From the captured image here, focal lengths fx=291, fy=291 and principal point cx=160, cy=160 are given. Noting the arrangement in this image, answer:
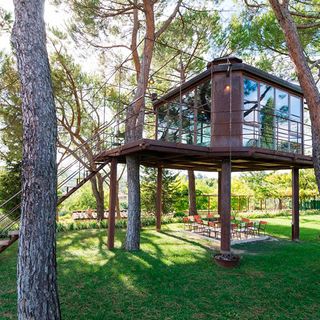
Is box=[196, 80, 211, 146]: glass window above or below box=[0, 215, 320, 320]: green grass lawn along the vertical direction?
above

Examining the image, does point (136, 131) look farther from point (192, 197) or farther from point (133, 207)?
point (192, 197)

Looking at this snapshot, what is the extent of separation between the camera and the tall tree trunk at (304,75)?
633 cm

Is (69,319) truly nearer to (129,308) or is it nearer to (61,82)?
(129,308)

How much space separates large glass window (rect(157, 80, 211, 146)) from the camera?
11.2 metres

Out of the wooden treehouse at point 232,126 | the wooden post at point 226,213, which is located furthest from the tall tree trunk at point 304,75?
the wooden post at point 226,213

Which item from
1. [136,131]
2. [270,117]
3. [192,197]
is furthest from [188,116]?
[192,197]

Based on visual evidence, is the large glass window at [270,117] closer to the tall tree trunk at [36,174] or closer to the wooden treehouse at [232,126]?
the wooden treehouse at [232,126]

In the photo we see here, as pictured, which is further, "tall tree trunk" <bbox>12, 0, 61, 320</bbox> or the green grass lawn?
the green grass lawn

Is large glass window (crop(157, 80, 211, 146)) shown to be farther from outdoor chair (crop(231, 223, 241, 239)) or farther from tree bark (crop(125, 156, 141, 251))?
outdoor chair (crop(231, 223, 241, 239))

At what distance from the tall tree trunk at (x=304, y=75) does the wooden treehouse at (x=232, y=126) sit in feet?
7.77

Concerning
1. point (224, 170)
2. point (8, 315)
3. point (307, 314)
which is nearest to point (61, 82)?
point (224, 170)

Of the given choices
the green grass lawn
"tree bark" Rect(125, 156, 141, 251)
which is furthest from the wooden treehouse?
the green grass lawn

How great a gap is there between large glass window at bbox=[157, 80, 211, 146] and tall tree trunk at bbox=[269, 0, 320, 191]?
3.90 metres

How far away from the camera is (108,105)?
1880 cm
